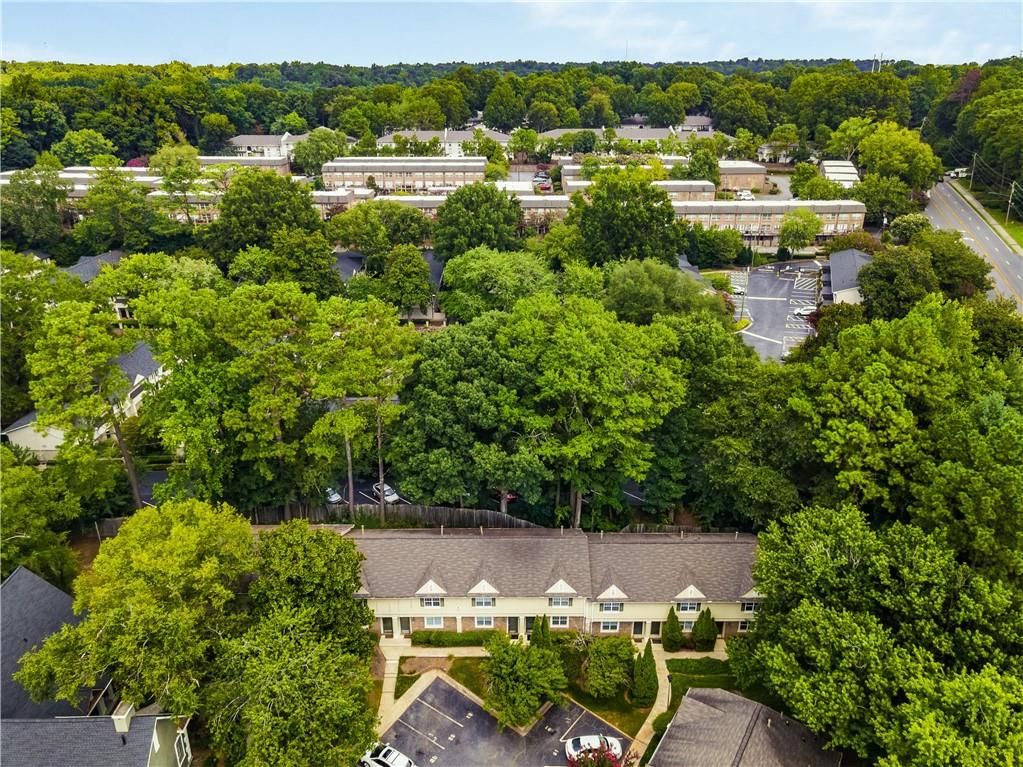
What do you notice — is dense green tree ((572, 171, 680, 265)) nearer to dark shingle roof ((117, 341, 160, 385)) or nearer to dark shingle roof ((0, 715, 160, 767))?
dark shingle roof ((117, 341, 160, 385))

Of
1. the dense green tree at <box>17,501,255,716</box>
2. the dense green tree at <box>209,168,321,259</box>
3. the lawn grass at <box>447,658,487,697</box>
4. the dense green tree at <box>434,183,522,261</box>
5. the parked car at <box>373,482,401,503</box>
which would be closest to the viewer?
the dense green tree at <box>17,501,255,716</box>

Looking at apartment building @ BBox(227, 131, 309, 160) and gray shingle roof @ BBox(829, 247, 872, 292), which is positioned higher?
apartment building @ BBox(227, 131, 309, 160)

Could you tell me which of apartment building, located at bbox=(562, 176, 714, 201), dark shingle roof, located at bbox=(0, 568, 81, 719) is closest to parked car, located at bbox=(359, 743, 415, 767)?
dark shingle roof, located at bbox=(0, 568, 81, 719)

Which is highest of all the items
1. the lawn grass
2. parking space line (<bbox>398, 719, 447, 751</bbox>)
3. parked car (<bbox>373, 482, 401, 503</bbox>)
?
parked car (<bbox>373, 482, 401, 503</bbox>)

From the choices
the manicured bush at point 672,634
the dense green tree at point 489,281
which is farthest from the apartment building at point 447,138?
the manicured bush at point 672,634

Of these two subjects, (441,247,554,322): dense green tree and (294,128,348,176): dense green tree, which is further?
(294,128,348,176): dense green tree
